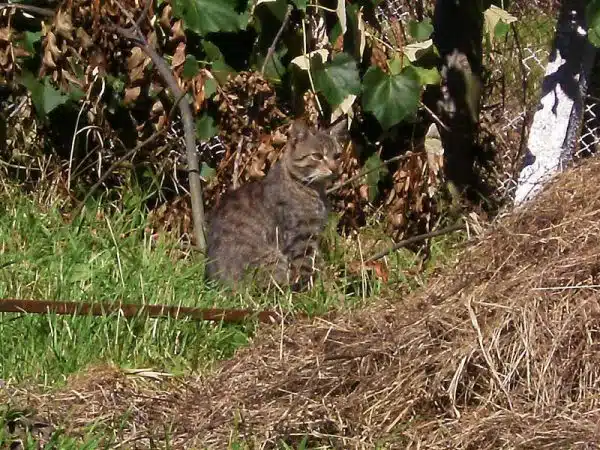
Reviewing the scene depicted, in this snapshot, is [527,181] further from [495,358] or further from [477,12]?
[495,358]

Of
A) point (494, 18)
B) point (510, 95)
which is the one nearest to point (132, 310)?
point (494, 18)

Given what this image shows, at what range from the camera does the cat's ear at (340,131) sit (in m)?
5.53

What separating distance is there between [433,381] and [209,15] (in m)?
2.18

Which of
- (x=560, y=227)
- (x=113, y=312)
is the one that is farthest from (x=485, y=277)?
(x=113, y=312)

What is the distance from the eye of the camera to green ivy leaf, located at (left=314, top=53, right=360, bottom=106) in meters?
5.05

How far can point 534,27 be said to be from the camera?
789 cm

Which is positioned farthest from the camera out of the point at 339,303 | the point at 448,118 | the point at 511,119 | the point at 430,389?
the point at 511,119

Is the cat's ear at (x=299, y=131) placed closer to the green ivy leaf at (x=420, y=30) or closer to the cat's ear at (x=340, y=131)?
the cat's ear at (x=340, y=131)

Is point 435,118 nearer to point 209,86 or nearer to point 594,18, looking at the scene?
Result: point 209,86

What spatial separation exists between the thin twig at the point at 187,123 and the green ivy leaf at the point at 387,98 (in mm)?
797

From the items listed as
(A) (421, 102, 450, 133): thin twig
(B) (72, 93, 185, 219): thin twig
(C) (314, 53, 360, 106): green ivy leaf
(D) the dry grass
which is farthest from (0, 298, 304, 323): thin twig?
(A) (421, 102, 450, 133): thin twig

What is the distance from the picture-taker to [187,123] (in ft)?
17.5

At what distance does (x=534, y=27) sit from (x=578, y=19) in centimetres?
280

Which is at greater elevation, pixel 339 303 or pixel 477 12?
pixel 477 12
